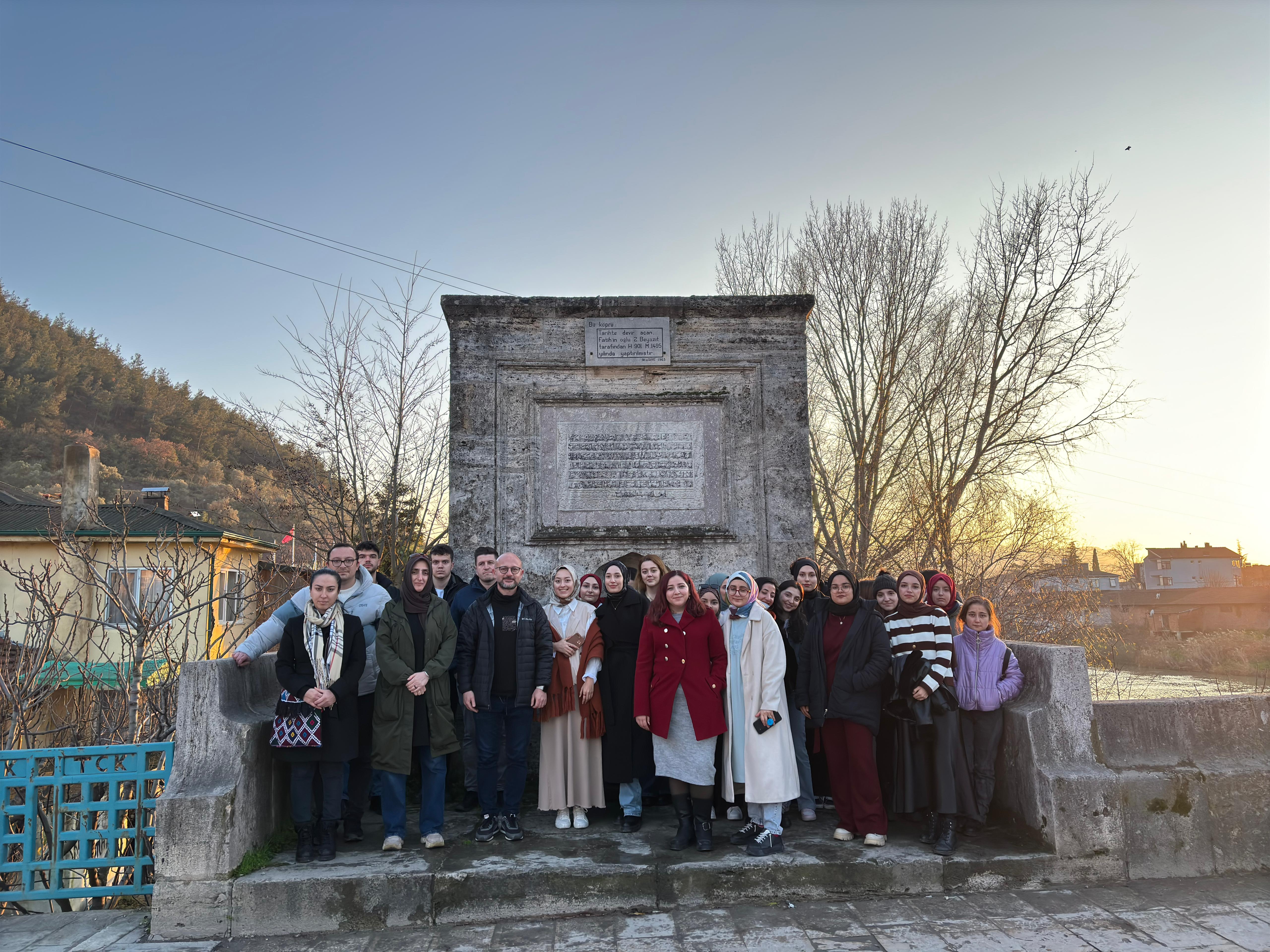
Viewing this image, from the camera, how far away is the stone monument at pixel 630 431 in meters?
6.52

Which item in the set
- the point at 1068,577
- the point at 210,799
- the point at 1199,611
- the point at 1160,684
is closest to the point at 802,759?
the point at 210,799

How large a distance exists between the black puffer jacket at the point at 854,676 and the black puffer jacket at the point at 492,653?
1.60m

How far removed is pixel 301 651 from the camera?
14.3 feet

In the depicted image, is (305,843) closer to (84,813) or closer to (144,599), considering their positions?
(84,813)

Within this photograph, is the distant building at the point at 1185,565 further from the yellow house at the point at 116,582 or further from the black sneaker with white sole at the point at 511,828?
the black sneaker with white sole at the point at 511,828

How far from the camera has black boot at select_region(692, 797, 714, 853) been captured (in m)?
4.39

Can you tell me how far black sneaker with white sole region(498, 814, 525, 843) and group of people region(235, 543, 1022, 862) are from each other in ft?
0.04

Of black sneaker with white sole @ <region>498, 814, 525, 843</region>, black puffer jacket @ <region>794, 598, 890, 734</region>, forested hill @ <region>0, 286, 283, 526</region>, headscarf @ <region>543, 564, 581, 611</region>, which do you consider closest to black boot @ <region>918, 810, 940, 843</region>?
black puffer jacket @ <region>794, 598, 890, 734</region>

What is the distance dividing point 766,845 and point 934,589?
1.89 m

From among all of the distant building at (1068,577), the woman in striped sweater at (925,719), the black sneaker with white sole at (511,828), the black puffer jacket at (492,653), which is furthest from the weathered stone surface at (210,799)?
the distant building at (1068,577)

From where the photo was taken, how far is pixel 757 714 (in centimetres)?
456

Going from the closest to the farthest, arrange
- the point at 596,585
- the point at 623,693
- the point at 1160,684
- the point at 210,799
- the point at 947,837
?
the point at 210,799 < the point at 947,837 < the point at 623,693 < the point at 596,585 < the point at 1160,684

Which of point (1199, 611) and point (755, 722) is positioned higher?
point (755, 722)

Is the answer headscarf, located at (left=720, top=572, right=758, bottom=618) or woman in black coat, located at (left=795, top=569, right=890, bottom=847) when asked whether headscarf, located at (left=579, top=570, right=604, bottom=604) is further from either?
woman in black coat, located at (left=795, top=569, right=890, bottom=847)
